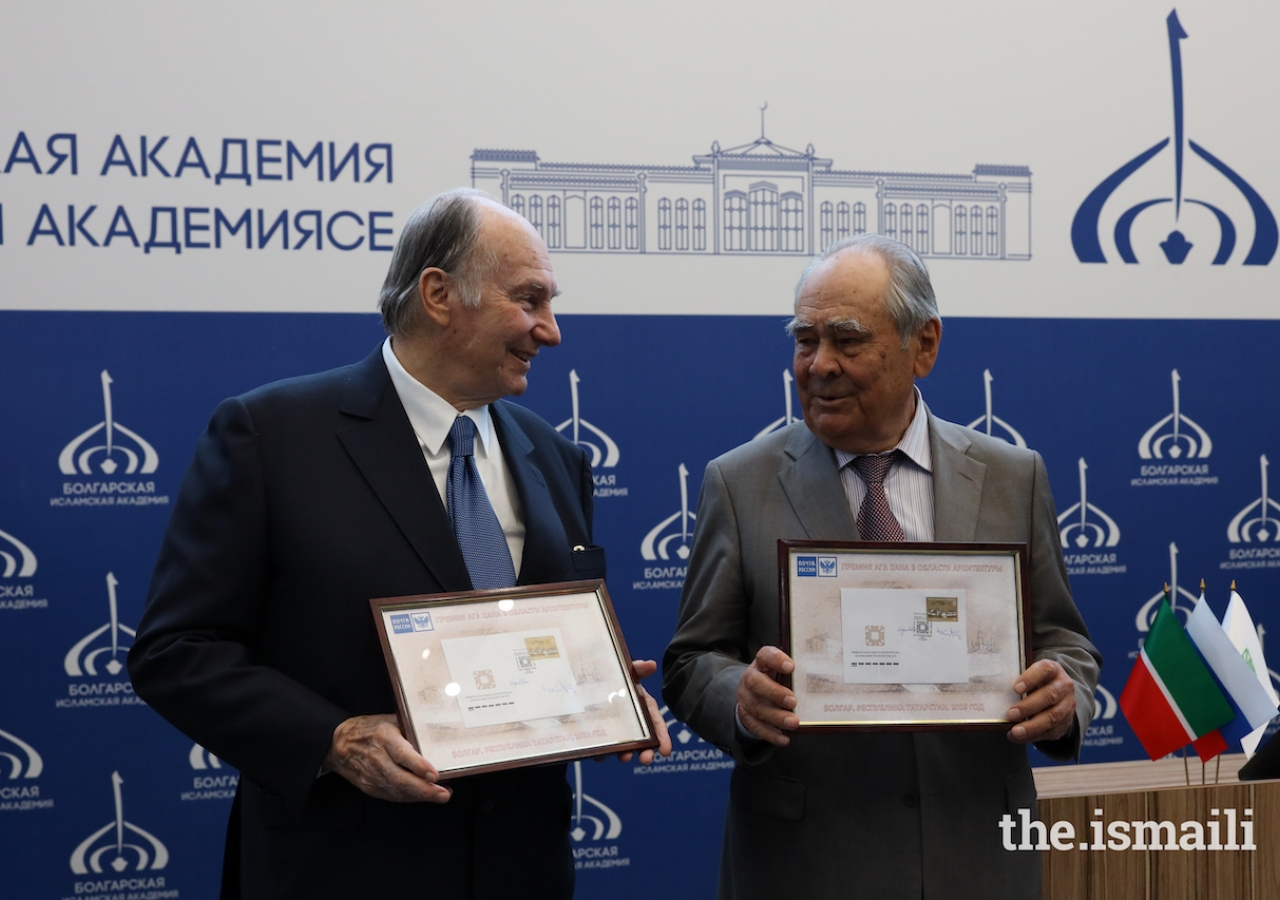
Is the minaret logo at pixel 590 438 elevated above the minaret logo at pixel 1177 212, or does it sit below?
below

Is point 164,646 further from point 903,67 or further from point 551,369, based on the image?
point 903,67

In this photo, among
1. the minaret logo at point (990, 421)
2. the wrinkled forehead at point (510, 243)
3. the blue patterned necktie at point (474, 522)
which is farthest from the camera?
the minaret logo at point (990, 421)

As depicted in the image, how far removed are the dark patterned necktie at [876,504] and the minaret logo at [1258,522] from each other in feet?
8.52

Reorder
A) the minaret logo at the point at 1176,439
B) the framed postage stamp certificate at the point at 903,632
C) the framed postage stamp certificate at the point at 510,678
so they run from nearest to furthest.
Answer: the framed postage stamp certificate at the point at 510,678 < the framed postage stamp certificate at the point at 903,632 < the minaret logo at the point at 1176,439

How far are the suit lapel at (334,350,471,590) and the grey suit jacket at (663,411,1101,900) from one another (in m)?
0.52

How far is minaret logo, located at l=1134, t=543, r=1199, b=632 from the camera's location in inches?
156

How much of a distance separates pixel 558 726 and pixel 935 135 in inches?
114

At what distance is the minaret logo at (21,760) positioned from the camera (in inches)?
126

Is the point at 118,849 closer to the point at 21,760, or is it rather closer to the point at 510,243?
the point at 21,760

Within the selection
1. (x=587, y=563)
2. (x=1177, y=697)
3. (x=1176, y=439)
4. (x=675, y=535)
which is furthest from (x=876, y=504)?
(x=1176, y=439)

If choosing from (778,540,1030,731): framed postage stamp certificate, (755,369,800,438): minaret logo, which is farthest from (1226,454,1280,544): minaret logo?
(778,540,1030,731): framed postage stamp certificate

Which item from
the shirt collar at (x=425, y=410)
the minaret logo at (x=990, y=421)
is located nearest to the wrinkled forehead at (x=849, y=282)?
the shirt collar at (x=425, y=410)

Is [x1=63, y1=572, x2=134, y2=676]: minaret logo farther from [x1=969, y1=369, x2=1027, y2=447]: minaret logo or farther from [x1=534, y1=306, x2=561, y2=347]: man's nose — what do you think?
[x1=969, y1=369, x2=1027, y2=447]: minaret logo

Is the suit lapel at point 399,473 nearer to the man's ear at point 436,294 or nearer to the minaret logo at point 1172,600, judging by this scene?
the man's ear at point 436,294
